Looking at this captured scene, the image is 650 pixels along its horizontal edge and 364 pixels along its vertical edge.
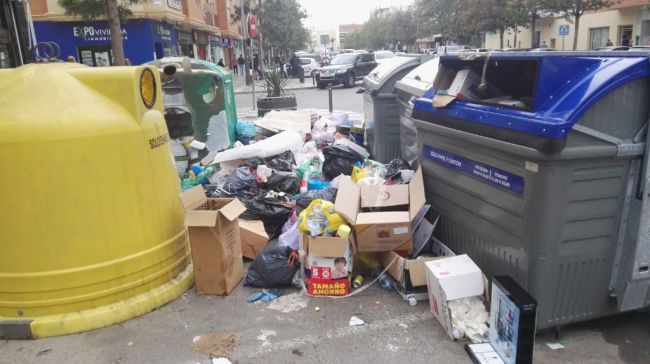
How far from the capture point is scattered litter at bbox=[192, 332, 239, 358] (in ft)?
9.25

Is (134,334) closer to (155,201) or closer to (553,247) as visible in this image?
(155,201)

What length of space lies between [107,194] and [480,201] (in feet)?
7.68

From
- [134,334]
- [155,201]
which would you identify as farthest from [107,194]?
[134,334]

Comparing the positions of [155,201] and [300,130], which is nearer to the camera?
[155,201]

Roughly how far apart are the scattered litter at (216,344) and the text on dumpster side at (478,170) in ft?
5.89

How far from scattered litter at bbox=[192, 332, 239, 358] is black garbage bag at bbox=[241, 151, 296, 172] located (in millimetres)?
2700

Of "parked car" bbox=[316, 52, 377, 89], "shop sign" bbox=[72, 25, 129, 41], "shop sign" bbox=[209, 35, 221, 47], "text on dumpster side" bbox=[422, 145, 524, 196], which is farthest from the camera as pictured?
"shop sign" bbox=[209, 35, 221, 47]

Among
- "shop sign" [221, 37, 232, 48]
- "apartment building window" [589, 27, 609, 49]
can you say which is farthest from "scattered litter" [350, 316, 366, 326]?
"shop sign" [221, 37, 232, 48]

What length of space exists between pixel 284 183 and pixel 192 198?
1.58 metres

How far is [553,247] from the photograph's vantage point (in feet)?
8.46

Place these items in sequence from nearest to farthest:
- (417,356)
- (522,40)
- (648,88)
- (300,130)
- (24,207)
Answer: (648,88), (417,356), (24,207), (300,130), (522,40)

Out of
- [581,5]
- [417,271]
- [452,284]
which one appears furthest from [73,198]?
[581,5]

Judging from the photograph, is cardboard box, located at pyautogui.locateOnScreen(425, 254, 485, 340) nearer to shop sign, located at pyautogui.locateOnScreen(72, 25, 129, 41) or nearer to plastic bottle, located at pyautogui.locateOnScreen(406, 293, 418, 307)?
plastic bottle, located at pyautogui.locateOnScreen(406, 293, 418, 307)

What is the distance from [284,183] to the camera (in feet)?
16.7
